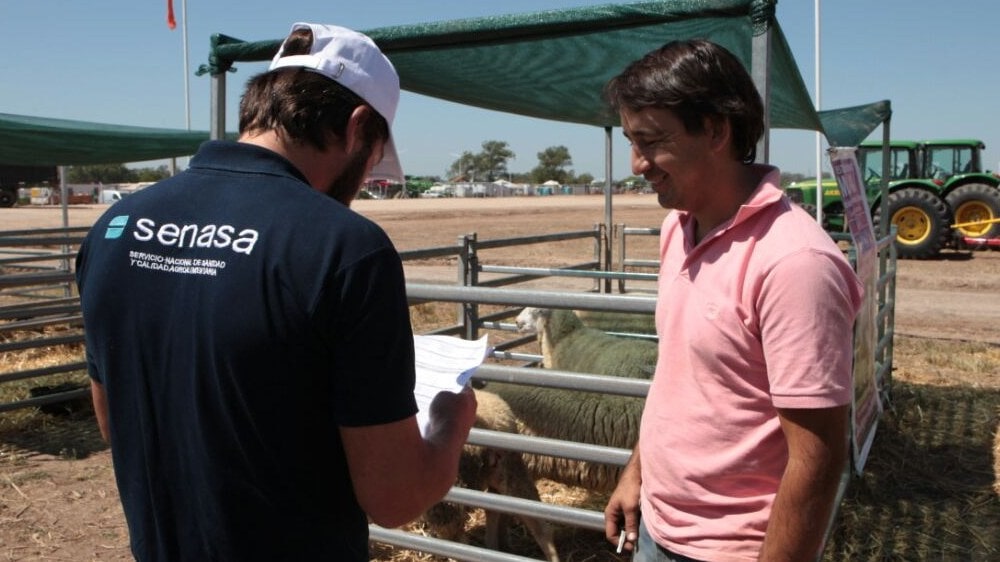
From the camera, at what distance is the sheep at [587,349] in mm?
4719

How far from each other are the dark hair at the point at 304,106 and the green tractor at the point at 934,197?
14524 mm

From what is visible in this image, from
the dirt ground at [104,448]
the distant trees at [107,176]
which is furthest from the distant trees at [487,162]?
the dirt ground at [104,448]

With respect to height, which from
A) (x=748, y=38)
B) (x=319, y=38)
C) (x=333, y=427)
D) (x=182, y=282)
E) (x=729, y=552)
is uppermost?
(x=748, y=38)

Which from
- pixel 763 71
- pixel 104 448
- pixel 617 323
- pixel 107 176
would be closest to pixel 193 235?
pixel 763 71

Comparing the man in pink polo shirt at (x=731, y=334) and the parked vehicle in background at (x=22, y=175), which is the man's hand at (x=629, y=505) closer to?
the man in pink polo shirt at (x=731, y=334)

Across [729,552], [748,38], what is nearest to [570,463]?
[748,38]

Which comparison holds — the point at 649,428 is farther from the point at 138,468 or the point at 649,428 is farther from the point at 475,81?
the point at 475,81

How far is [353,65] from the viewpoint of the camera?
4.08ft

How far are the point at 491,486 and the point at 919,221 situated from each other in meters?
14.1

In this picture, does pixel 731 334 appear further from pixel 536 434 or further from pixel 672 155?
pixel 536 434

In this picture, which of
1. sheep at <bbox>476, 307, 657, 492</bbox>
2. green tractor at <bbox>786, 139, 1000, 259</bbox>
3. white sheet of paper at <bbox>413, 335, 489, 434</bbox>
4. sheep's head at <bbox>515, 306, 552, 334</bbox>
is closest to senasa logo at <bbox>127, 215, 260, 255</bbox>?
white sheet of paper at <bbox>413, 335, 489, 434</bbox>

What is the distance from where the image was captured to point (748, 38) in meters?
3.45

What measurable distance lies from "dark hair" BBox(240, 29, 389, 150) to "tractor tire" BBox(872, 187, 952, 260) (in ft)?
49.0

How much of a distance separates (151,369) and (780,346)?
0.98m
